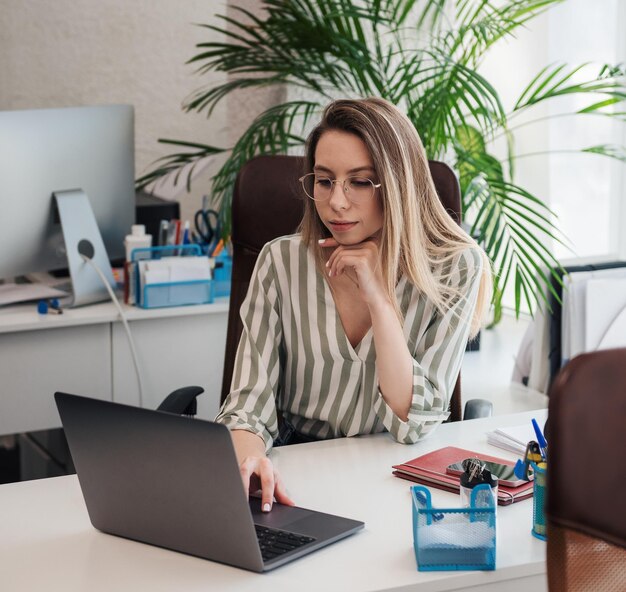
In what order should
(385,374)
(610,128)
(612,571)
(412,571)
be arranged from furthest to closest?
(610,128) → (385,374) → (412,571) → (612,571)

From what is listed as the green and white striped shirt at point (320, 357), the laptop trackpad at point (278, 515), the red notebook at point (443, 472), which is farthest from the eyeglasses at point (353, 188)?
the laptop trackpad at point (278, 515)

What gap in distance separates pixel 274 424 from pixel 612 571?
90 centimetres

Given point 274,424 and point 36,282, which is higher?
point 36,282

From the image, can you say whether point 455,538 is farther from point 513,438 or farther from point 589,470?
point 513,438

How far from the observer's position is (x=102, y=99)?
11.9ft

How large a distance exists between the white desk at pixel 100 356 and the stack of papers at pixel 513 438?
1188 millimetres

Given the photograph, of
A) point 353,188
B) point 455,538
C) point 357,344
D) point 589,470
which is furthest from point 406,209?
point 589,470

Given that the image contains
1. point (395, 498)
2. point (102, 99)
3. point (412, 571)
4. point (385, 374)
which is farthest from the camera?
point (102, 99)

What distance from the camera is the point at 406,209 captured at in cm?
179

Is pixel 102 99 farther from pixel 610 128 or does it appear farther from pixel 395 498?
pixel 395 498

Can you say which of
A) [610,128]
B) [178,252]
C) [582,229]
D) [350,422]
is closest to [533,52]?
[610,128]

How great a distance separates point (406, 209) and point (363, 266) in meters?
0.14

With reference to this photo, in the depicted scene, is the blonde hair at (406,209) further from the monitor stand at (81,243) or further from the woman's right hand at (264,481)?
the monitor stand at (81,243)

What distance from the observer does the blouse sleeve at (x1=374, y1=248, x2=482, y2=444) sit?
1692mm
